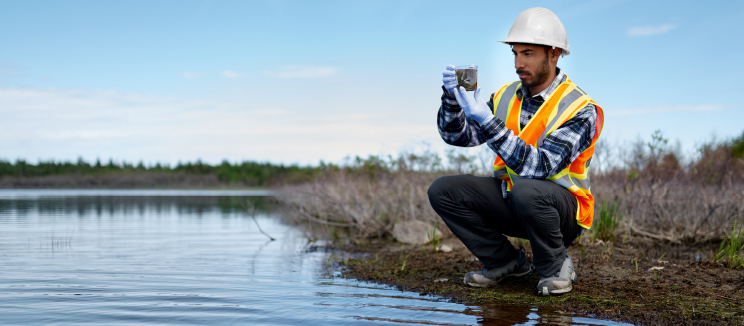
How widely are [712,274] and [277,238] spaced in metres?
6.48

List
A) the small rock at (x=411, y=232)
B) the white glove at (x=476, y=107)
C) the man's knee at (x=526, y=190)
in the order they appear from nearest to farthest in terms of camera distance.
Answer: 1. the white glove at (x=476, y=107)
2. the man's knee at (x=526, y=190)
3. the small rock at (x=411, y=232)

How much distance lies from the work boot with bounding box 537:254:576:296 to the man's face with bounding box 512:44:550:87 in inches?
48.4

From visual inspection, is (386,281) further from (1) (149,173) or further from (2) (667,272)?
(1) (149,173)

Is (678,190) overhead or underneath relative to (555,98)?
underneath

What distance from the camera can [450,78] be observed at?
3.41m

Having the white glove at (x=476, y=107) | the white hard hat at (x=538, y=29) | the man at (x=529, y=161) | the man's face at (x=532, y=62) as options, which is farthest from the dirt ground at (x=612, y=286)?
the white hard hat at (x=538, y=29)

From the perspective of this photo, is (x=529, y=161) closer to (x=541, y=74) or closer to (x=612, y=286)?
(x=541, y=74)

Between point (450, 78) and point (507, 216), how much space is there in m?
1.04

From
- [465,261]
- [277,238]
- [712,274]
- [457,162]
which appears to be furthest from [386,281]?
[457,162]

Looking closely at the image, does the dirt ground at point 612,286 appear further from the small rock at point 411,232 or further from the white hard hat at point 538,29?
the small rock at point 411,232

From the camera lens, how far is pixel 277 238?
30.0 feet

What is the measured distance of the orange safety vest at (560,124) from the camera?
3.39 metres

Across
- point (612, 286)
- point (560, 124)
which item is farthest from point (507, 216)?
point (612, 286)

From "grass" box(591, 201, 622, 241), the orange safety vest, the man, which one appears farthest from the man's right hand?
"grass" box(591, 201, 622, 241)
